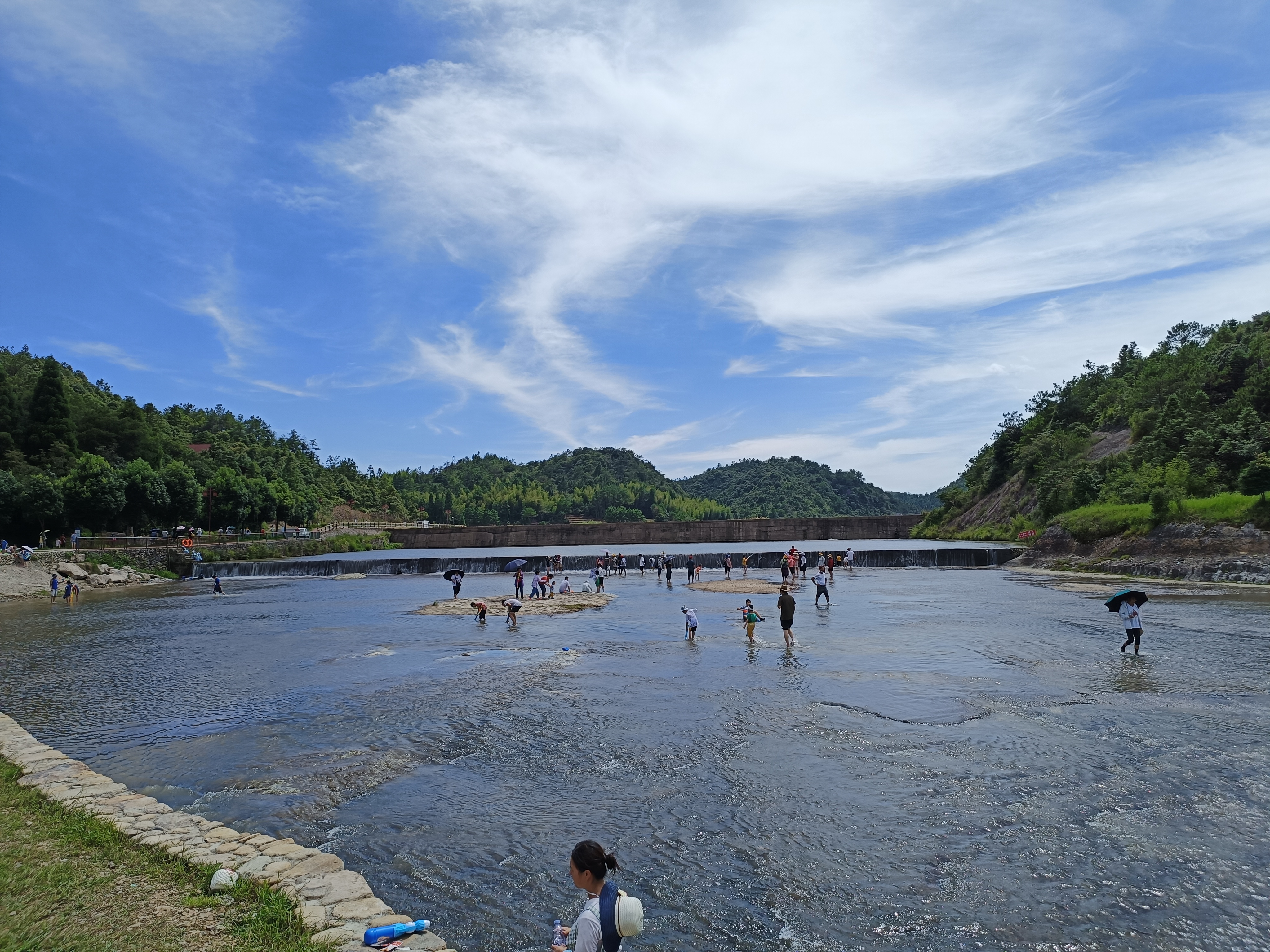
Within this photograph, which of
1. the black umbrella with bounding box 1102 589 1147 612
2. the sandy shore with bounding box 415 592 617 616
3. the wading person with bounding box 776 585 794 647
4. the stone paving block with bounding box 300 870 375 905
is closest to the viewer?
the stone paving block with bounding box 300 870 375 905


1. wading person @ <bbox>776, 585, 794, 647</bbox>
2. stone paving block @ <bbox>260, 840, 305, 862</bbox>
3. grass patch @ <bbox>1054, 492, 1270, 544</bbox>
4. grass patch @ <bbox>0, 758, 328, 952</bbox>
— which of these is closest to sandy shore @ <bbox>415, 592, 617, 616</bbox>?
wading person @ <bbox>776, 585, 794, 647</bbox>

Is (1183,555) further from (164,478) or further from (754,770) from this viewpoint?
(164,478)

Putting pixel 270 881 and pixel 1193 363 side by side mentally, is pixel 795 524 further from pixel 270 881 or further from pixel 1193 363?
pixel 270 881

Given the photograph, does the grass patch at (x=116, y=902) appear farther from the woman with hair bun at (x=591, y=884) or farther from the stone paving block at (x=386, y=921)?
the woman with hair bun at (x=591, y=884)

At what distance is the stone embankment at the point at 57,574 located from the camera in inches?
1896

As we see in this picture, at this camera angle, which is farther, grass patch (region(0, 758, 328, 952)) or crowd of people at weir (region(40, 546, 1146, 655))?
crowd of people at weir (region(40, 546, 1146, 655))

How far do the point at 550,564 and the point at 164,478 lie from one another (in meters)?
41.9

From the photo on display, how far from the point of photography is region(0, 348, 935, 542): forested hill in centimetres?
7062

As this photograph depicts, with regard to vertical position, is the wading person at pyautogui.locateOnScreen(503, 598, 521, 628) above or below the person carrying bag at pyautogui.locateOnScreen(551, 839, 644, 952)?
below

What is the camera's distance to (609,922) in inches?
207

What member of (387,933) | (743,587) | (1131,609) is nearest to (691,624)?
(1131,609)

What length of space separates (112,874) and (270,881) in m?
1.68

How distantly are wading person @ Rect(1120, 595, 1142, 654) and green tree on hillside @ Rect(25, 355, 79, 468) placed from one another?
96001 mm

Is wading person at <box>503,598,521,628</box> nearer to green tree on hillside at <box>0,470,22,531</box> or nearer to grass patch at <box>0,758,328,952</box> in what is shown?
grass patch at <box>0,758,328,952</box>
